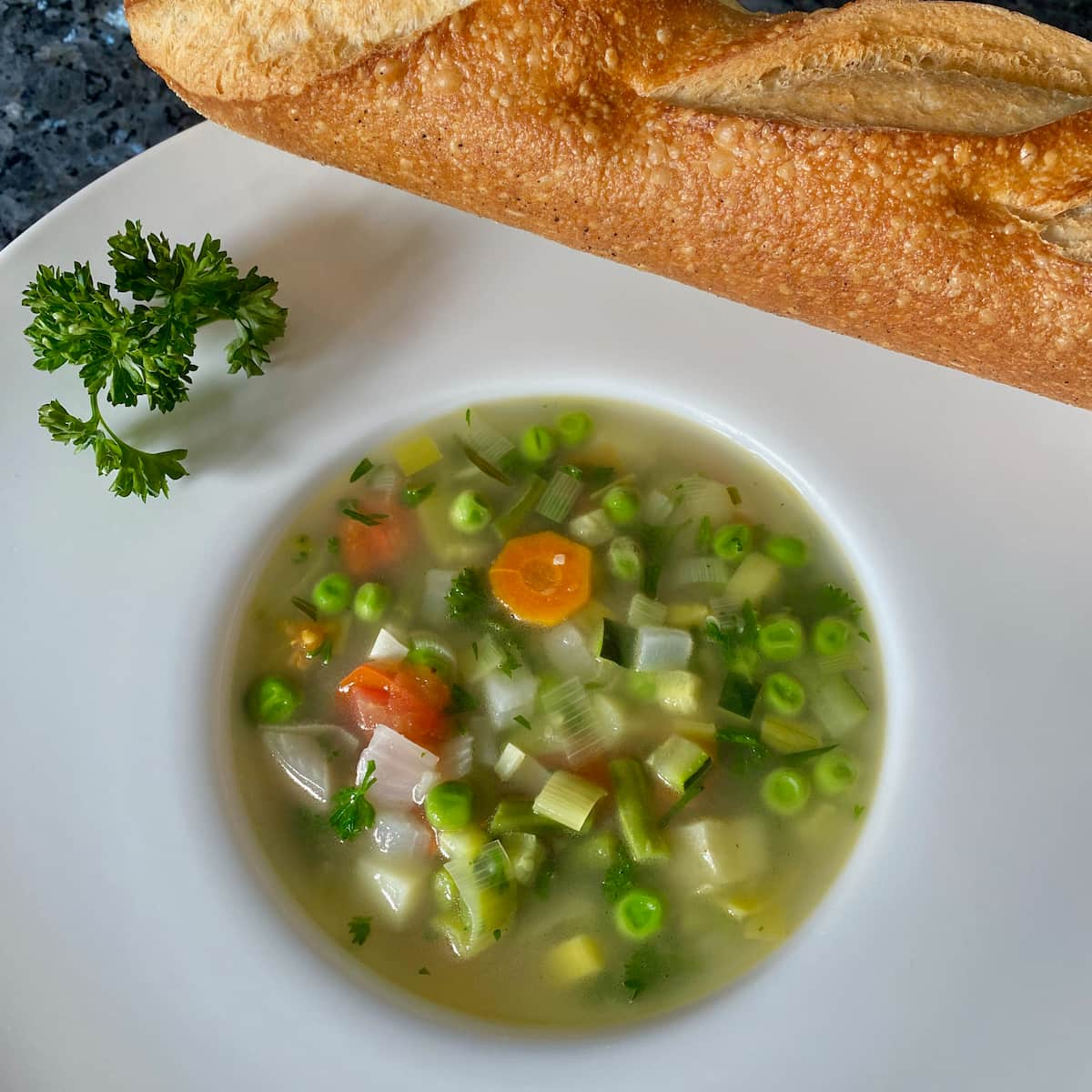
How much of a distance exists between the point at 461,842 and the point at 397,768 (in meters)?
0.23

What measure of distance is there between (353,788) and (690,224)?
1.52 meters

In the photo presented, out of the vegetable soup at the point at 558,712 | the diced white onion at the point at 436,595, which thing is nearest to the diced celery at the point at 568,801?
the vegetable soup at the point at 558,712

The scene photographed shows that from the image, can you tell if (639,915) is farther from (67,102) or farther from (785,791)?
(67,102)

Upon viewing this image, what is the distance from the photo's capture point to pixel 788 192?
6.41 ft

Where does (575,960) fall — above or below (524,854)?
below

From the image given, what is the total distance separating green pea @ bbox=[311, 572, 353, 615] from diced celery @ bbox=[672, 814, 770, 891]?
1012 mm

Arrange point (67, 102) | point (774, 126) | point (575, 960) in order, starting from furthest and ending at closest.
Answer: point (67, 102)
point (575, 960)
point (774, 126)

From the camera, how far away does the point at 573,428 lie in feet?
8.49

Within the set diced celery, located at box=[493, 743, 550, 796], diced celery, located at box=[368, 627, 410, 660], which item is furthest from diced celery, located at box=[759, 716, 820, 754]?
diced celery, located at box=[368, 627, 410, 660]

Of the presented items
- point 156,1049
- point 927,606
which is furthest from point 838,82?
point 156,1049

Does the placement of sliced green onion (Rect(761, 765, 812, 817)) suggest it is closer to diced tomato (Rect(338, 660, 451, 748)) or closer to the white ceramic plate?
the white ceramic plate

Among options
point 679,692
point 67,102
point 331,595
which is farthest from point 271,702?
point 67,102

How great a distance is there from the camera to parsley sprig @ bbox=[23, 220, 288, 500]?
2.19 m

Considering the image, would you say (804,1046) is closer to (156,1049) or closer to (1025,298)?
(156,1049)
